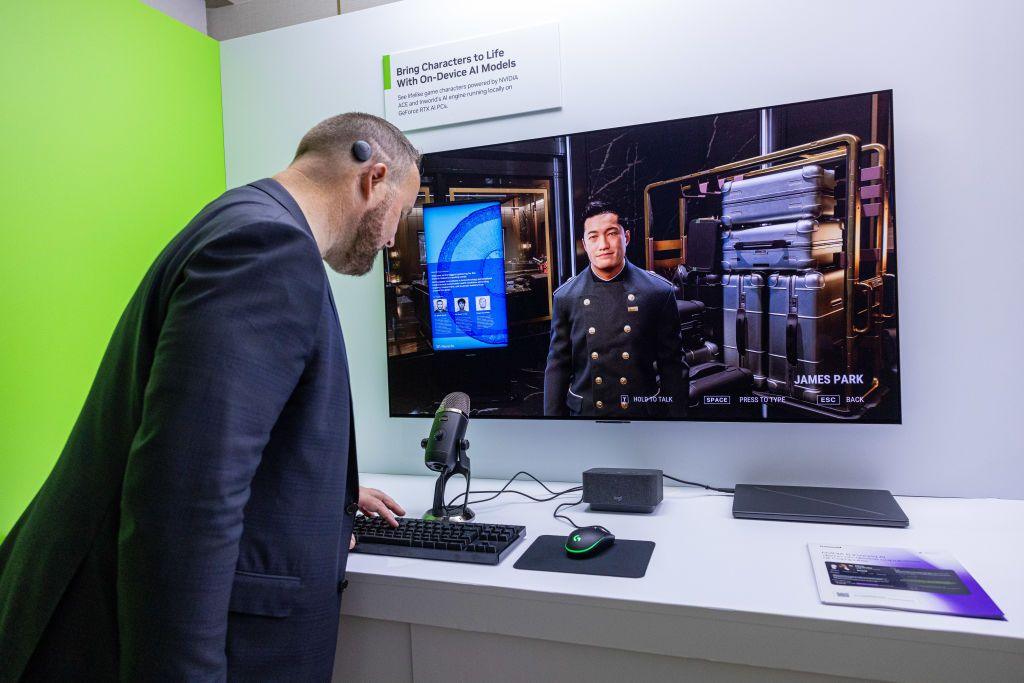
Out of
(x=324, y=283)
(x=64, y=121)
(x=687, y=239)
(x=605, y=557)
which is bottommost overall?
(x=605, y=557)

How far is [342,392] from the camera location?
1.22 m

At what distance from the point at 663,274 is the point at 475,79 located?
3.27 ft

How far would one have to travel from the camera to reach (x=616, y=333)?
199 cm

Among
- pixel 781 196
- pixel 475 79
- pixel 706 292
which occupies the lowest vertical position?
pixel 706 292

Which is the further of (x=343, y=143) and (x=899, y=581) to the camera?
(x=343, y=143)

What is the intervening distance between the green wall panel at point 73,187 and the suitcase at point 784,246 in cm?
198

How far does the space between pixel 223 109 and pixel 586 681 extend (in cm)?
251

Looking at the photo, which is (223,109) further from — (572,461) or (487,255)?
(572,461)

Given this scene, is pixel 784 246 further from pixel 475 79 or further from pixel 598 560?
pixel 475 79

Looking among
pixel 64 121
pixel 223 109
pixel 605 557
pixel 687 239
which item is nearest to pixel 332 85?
pixel 223 109

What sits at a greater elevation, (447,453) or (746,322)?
(746,322)

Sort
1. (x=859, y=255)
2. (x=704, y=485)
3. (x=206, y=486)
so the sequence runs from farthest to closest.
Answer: (x=704, y=485) < (x=859, y=255) < (x=206, y=486)

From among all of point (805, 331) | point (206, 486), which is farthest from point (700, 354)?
point (206, 486)

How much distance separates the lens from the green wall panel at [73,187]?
6.51 ft
